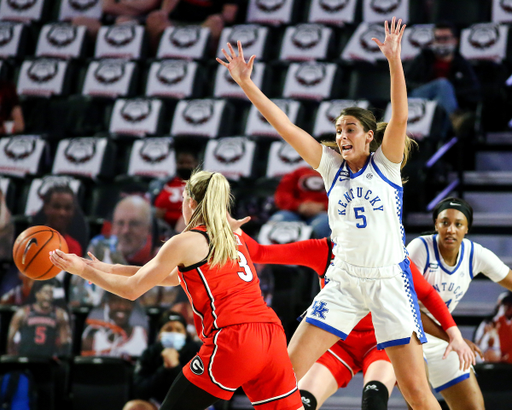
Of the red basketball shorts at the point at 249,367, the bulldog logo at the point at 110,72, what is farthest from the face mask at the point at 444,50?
the red basketball shorts at the point at 249,367

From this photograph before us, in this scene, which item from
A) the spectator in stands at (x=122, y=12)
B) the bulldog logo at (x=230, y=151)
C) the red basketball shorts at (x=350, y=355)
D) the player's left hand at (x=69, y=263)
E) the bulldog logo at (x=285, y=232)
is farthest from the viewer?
the spectator in stands at (x=122, y=12)

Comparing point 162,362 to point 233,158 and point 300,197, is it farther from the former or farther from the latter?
point 233,158

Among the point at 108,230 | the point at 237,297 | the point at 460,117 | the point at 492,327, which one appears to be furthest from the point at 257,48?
the point at 237,297

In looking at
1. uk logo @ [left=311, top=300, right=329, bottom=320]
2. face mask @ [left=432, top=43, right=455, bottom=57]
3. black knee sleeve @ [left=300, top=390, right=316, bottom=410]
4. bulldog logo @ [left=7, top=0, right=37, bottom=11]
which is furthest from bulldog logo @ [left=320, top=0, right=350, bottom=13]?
black knee sleeve @ [left=300, top=390, right=316, bottom=410]

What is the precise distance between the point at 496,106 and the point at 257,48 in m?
2.63

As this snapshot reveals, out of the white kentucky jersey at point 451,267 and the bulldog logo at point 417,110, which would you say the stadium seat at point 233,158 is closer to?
the bulldog logo at point 417,110

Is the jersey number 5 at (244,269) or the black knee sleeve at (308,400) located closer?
the jersey number 5 at (244,269)

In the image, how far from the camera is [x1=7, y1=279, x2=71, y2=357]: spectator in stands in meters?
5.36

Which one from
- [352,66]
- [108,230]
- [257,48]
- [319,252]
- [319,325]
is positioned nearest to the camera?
[319,325]

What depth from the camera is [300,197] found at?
5996 mm

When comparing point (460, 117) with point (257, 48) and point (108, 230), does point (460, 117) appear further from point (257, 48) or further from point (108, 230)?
point (108, 230)

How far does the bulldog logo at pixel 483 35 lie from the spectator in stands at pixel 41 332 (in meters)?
4.87

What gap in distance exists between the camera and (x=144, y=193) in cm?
612

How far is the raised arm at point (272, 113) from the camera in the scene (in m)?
3.36
